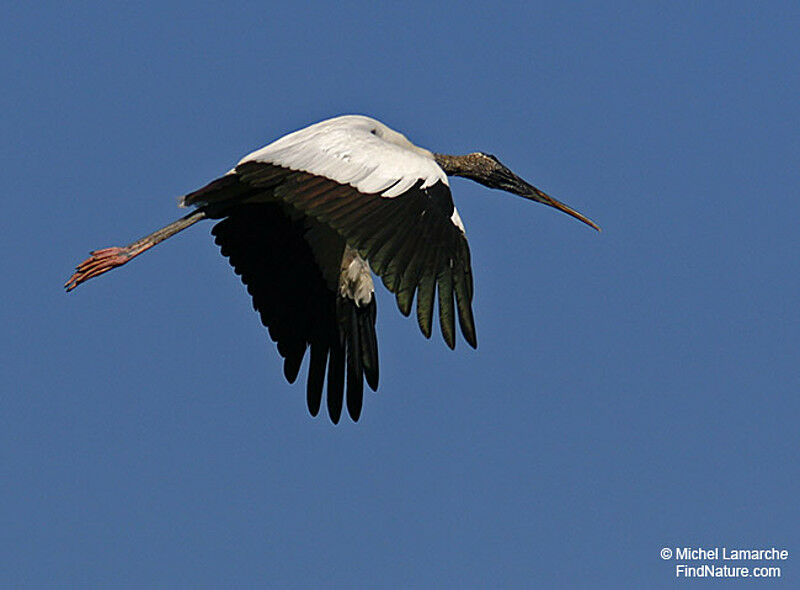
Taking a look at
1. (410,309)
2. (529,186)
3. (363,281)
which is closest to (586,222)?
(529,186)

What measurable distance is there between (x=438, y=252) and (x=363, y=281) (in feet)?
9.41

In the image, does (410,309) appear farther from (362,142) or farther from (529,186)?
(529,186)

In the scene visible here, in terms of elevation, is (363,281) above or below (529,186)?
below

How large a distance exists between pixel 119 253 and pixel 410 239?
2.92 metres

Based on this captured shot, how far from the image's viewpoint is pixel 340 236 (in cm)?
1237

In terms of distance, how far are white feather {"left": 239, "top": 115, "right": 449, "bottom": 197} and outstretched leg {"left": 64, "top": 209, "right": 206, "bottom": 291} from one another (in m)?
0.97

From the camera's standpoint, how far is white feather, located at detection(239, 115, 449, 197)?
397 inches

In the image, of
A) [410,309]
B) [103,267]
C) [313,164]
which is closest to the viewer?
[410,309]

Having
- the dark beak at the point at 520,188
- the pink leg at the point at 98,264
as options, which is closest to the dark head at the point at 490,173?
the dark beak at the point at 520,188

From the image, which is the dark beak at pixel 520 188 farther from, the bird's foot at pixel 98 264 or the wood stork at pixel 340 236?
the bird's foot at pixel 98 264

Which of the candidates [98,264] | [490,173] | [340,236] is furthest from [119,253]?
[490,173]

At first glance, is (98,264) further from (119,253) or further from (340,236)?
(340,236)

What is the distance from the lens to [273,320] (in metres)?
12.5

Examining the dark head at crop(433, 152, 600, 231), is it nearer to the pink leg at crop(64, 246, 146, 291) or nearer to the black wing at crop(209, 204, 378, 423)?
the black wing at crop(209, 204, 378, 423)
